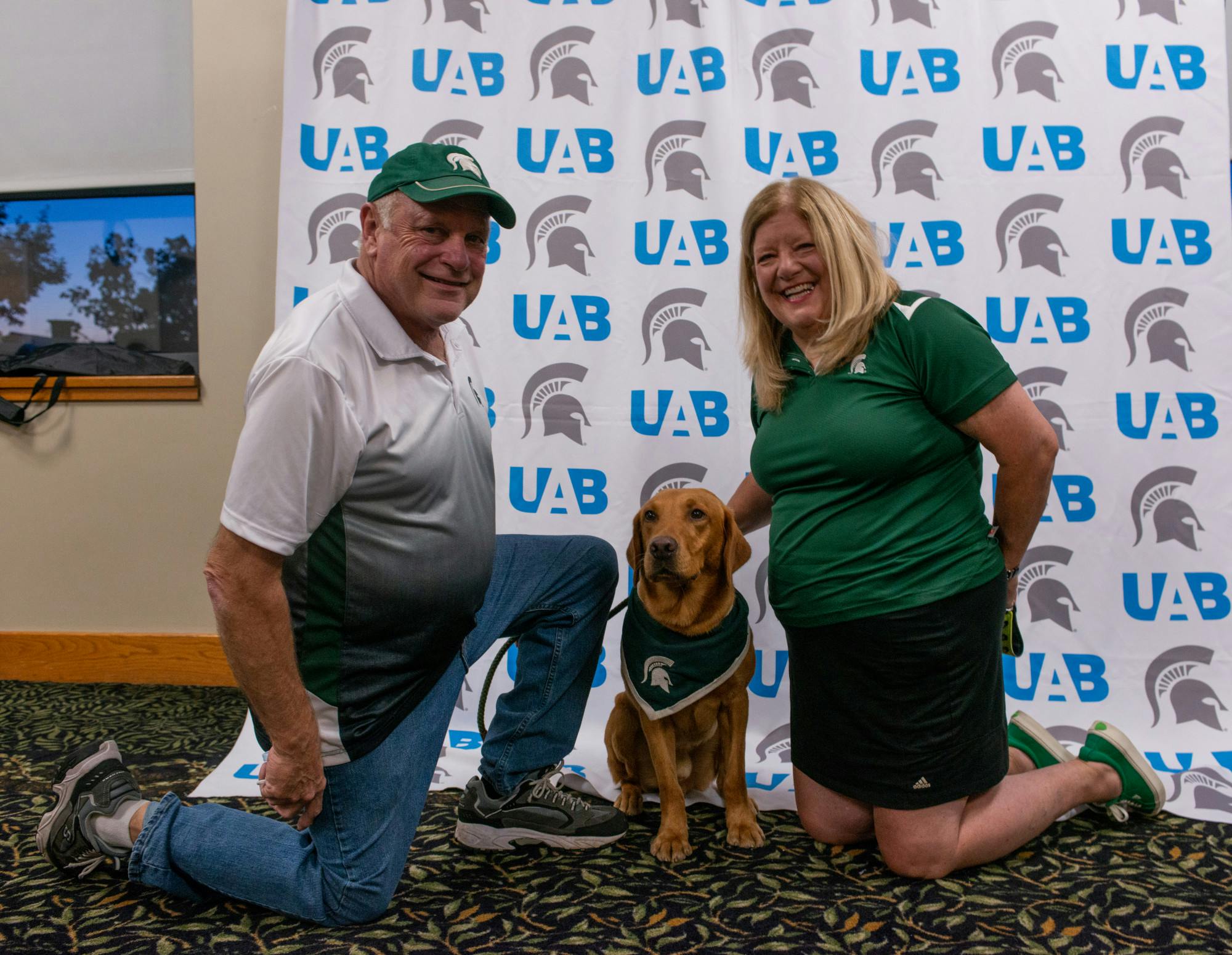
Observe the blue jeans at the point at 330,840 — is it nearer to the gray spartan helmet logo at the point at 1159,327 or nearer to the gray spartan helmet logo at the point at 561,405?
the gray spartan helmet logo at the point at 561,405

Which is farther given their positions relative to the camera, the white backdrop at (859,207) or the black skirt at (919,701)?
the white backdrop at (859,207)

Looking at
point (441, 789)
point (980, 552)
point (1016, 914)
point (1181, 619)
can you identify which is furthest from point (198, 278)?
point (1181, 619)

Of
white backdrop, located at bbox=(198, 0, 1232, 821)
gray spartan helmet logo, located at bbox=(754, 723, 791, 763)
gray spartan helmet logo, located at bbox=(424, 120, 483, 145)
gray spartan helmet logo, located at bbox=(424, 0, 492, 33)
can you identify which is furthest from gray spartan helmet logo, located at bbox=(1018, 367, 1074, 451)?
gray spartan helmet logo, located at bbox=(424, 0, 492, 33)

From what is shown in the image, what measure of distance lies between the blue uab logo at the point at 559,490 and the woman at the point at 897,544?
0.86m

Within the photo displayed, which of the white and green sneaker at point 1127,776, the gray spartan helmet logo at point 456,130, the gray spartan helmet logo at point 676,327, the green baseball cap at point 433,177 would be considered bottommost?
the white and green sneaker at point 1127,776

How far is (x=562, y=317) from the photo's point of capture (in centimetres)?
274

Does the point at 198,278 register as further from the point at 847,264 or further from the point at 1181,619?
the point at 1181,619

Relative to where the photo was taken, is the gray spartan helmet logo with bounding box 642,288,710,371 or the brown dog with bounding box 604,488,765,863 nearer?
the brown dog with bounding box 604,488,765,863

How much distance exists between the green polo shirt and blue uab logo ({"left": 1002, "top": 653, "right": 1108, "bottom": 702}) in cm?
95

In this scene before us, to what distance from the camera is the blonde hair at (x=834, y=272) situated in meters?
1.83

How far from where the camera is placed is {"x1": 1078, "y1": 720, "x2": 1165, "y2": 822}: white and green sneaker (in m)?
2.02

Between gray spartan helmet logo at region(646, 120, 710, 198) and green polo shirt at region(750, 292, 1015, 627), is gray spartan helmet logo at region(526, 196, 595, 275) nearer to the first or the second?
gray spartan helmet logo at region(646, 120, 710, 198)

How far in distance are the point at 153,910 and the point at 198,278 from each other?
2302mm

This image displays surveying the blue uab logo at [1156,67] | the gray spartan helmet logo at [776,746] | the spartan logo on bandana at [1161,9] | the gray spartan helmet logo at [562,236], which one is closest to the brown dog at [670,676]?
the gray spartan helmet logo at [776,746]
